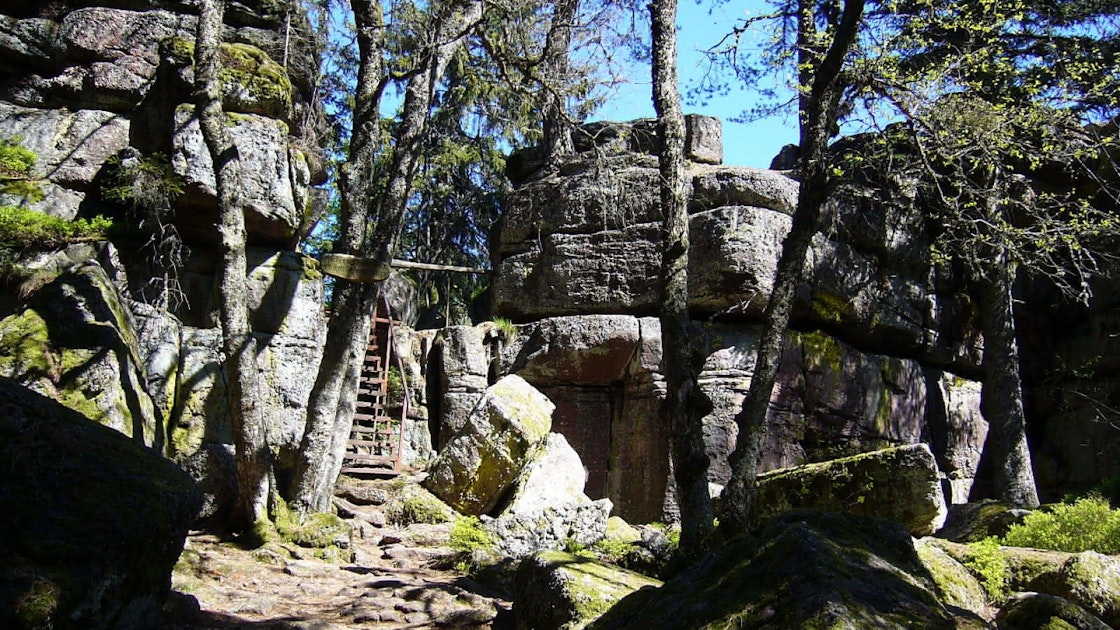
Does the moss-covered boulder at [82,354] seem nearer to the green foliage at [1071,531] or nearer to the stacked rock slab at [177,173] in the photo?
the stacked rock slab at [177,173]

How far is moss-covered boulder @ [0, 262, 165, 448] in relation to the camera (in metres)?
8.27

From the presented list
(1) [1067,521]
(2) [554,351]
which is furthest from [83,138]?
(1) [1067,521]

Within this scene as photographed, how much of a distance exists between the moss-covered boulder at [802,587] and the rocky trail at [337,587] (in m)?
2.92

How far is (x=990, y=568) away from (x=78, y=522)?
246 inches

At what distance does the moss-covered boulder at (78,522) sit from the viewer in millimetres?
3512

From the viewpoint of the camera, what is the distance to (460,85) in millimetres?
22562

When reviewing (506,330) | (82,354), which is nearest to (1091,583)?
(82,354)

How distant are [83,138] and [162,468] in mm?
10563

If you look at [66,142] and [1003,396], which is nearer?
[66,142]

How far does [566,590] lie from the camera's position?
18.2 feet

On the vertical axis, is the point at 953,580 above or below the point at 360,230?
below

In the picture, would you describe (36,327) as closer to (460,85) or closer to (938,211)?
(938,211)

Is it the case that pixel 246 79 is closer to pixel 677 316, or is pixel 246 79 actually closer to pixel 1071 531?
pixel 677 316

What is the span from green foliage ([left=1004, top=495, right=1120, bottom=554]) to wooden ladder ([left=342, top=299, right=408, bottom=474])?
9079 mm
